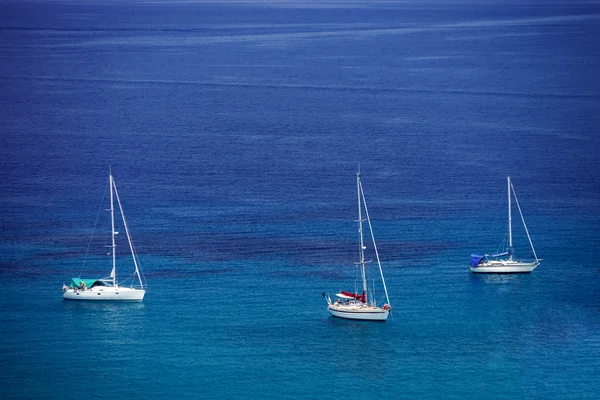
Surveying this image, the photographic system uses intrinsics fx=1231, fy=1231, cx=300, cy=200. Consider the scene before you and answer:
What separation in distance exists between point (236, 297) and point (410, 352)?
1357 centimetres

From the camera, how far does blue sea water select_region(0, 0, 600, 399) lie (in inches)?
2650

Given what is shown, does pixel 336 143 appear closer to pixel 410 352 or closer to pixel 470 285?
pixel 470 285

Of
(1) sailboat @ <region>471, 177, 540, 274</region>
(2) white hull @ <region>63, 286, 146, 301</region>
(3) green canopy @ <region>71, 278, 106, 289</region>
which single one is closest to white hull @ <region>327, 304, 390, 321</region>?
(1) sailboat @ <region>471, 177, 540, 274</region>

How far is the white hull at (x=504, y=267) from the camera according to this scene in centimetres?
8225

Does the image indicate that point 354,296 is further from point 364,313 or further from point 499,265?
point 499,265

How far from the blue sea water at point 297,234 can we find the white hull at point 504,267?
55cm

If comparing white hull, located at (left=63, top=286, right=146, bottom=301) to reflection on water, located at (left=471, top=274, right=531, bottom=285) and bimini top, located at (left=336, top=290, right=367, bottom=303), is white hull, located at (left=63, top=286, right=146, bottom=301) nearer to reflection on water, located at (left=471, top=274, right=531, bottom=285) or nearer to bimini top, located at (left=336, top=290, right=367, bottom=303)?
bimini top, located at (left=336, top=290, right=367, bottom=303)

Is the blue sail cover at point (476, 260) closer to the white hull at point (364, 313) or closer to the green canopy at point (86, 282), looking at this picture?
the white hull at point (364, 313)

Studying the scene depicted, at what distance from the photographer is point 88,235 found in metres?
89.9

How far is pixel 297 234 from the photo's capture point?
90.8 meters

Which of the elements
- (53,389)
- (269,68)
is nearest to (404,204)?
(53,389)

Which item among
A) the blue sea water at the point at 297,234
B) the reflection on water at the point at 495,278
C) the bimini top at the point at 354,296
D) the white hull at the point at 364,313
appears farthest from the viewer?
the reflection on water at the point at 495,278

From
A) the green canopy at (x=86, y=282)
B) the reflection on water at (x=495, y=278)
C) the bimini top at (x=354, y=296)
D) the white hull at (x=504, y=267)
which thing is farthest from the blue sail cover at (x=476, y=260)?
the green canopy at (x=86, y=282)

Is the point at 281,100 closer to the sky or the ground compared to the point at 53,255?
closer to the sky
